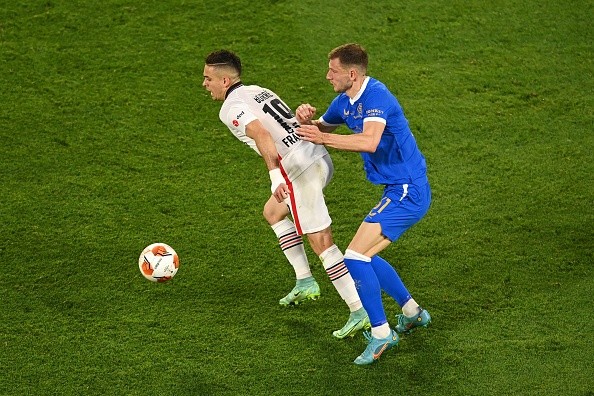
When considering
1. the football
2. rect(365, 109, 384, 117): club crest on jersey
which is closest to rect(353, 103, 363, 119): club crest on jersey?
rect(365, 109, 384, 117): club crest on jersey

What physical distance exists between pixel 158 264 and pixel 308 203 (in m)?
1.12

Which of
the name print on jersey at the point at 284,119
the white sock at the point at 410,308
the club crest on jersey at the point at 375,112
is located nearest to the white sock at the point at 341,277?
the white sock at the point at 410,308

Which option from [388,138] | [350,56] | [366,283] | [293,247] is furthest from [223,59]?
[366,283]

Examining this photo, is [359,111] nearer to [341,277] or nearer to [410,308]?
[341,277]

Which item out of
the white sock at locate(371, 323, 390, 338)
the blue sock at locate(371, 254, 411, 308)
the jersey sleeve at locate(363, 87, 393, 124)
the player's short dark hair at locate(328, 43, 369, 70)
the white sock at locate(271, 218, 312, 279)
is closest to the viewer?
the jersey sleeve at locate(363, 87, 393, 124)

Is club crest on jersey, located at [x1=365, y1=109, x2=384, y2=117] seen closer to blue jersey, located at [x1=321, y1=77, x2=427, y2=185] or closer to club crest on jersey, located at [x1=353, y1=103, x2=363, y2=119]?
blue jersey, located at [x1=321, y1=77, x2=427, y2=185]

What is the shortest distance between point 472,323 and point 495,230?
129 centimetres

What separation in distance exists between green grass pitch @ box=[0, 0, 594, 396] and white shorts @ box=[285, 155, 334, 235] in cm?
71

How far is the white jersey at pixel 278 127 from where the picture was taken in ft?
22.5

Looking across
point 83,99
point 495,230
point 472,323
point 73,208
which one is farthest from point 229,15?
point 472,323

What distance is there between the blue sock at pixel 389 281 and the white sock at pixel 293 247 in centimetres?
71

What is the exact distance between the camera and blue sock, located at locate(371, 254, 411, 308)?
6.70 m

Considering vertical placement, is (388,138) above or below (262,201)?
above

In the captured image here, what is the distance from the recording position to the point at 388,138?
6.51m
